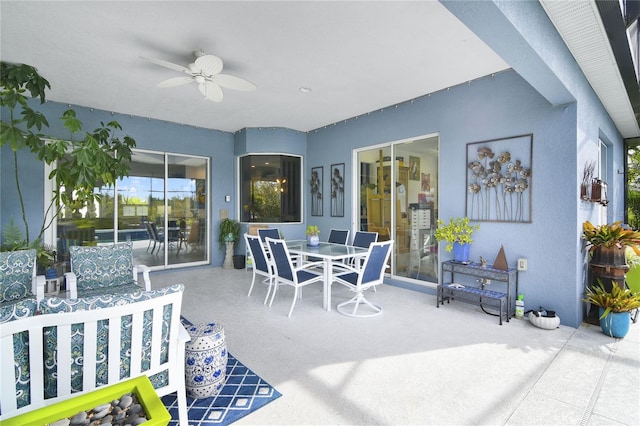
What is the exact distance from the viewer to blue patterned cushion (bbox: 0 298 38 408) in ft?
3.89

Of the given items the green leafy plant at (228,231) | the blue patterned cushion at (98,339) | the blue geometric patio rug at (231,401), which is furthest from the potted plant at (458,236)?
the green leafy plant at (228,231)

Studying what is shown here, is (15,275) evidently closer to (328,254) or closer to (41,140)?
(41,140)

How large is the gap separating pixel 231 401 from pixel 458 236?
10.3 feet

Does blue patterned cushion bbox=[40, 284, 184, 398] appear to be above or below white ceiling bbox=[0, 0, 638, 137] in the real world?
below

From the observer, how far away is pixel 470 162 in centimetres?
402

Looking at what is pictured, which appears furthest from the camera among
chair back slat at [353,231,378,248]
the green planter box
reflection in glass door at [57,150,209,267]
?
reflection in glass door at [57,150,209,267]

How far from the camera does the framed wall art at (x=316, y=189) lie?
6.35 m

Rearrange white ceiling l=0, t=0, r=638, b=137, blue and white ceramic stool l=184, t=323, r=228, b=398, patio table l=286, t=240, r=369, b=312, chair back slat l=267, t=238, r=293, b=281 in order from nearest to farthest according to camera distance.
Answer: blue and white ceramic stool l=184, t=323, r=228, b=398 → white ceiling l=0, t=0, r=638, b=137 → chair back slat l=267, t=238, r=293, b=281 → patio table l=286, t=240, r=369, b=312

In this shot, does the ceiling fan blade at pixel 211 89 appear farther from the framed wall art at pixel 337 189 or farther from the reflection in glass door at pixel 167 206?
the reflection in glass door at pixel 167 206

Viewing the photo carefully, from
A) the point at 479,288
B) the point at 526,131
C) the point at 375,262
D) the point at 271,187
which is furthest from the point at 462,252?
the point at 271,187

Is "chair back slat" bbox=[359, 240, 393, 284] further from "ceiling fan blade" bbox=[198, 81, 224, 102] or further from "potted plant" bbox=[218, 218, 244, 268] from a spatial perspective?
"potted plant" bbox=[218, 218, 244, 268]

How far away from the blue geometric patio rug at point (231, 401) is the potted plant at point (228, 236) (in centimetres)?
424

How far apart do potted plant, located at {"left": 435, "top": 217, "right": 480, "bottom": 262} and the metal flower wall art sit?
186 mm

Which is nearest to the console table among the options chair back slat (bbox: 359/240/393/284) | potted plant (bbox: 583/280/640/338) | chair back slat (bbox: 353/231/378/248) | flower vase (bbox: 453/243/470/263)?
flower vase (bbox: 453/243/470/263)
